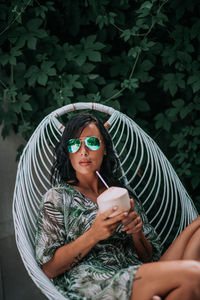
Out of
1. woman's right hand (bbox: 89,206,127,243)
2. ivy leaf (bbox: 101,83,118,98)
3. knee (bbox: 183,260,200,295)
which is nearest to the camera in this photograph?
knee (bbox: 183,260,200,295)

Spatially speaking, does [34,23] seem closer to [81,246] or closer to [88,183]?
[88,183]

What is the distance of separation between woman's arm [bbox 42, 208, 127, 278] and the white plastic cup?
18 mm

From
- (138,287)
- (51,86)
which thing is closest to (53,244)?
(138,287)

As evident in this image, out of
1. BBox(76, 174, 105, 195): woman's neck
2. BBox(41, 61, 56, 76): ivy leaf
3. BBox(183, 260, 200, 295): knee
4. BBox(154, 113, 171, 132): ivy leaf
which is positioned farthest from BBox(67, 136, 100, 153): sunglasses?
BBox(154, 113, 171, 132): ivy leaf

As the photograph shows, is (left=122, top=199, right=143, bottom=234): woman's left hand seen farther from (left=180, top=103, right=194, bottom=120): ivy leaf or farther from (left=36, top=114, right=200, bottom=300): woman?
(left=180, top=103, right=194, bottom=120): ivy leaf

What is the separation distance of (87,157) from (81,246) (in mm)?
361

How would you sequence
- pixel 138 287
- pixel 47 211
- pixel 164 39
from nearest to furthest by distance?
pixel 138 287
pixel 47 211
pixel 164 39

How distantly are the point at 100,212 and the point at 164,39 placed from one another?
1.55 metres

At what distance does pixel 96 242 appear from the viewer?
4.50ft

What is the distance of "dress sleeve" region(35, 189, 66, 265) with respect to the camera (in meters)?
1.43

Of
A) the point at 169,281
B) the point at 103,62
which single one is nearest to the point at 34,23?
the point at 103,62

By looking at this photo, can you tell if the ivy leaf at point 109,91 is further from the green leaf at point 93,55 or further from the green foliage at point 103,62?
the green leaf at point 93,55

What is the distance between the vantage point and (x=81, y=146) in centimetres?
159

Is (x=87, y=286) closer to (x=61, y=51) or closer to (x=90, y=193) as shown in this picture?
(x=90, y=193)
